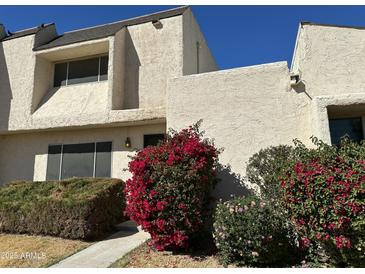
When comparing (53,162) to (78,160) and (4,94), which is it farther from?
(4,94)

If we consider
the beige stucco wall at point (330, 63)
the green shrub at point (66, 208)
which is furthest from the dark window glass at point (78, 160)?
the beige stucco wall at point (330, 63)

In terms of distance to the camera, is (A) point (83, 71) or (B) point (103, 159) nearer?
(B) point (103, 159)

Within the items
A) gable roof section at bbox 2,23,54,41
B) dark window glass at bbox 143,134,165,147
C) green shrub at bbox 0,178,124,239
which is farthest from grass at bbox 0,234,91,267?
gable roof section at bbox 2,23,54,41

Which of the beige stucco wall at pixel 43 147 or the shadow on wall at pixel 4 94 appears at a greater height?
the shadow on wall at pixel 4 94

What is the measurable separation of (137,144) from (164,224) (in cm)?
528

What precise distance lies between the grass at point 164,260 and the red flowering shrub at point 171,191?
0.25m

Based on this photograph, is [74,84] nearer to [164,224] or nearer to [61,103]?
[61,103]

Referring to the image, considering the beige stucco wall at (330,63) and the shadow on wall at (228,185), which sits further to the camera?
the shadow on wall at (228,185)

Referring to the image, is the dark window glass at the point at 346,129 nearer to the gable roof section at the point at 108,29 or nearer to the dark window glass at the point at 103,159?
the gable roof section at the point at 108,29

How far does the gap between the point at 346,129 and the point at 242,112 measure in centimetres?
330

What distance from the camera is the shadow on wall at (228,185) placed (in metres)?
8.72

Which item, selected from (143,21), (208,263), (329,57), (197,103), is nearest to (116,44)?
(143,21)

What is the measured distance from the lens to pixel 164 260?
7059 mm

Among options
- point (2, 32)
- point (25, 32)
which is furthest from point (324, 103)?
point (2, 32)
